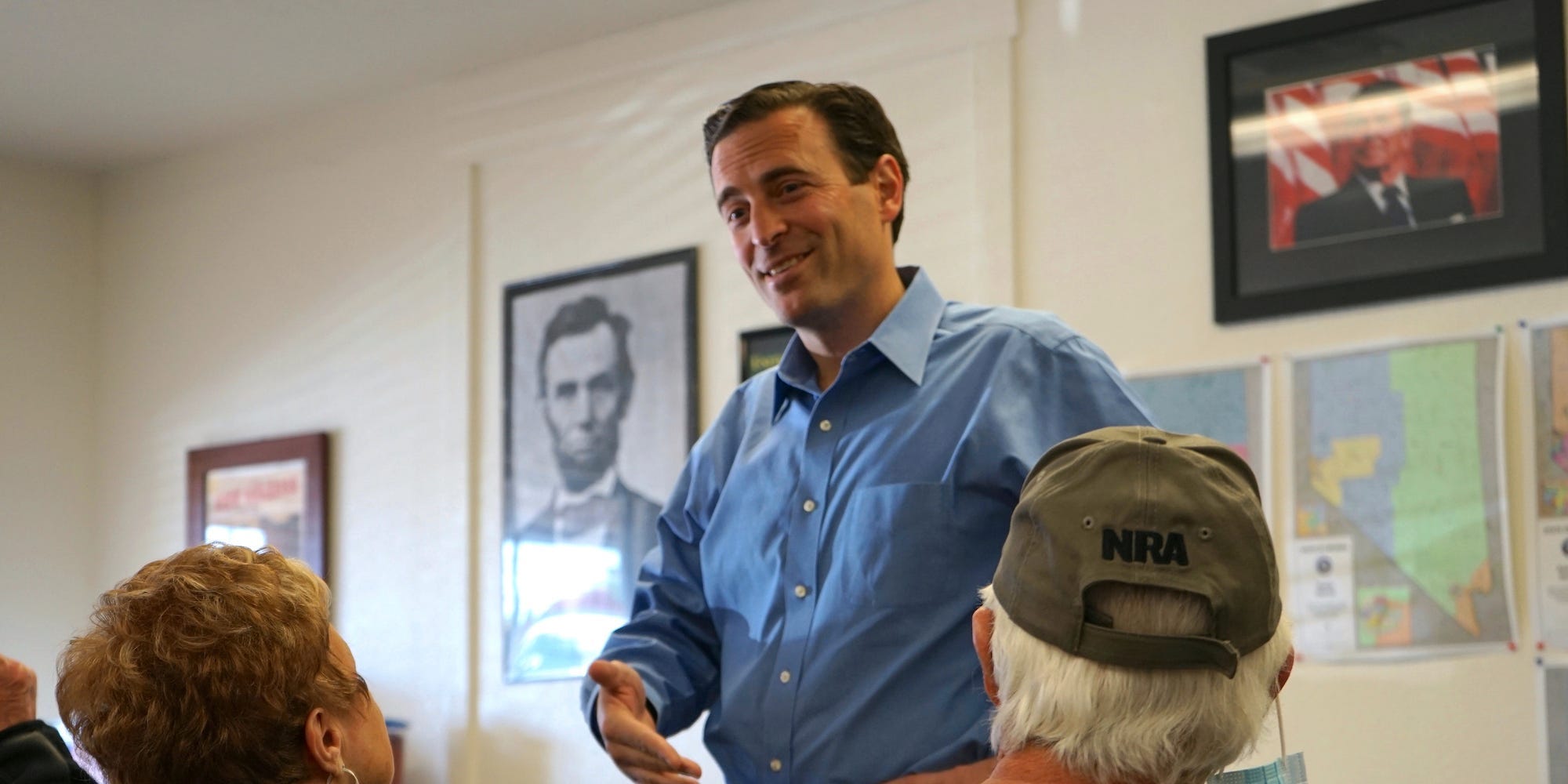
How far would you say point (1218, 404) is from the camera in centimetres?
368

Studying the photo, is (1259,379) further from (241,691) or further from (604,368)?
(241,691)

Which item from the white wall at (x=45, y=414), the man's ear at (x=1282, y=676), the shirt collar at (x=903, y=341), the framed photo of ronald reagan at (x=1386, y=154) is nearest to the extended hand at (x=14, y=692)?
the shirt collar at (x=903, y=341)

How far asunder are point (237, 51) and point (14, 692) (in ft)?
11.6

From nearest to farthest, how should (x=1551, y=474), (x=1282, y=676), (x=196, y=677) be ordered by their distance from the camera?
(x=1282, y=676), (x=196, y=677), (x=1551, y=474)

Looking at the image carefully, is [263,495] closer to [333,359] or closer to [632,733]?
[333,359]

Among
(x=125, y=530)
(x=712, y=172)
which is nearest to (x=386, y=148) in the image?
(x=125, y=530)

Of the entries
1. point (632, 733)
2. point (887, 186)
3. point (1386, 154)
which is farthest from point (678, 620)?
point (1386, 154)

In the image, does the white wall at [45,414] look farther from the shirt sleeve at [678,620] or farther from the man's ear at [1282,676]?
the man's ear at [1282,676]

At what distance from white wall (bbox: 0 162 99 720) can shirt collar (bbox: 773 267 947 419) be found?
5.09 m

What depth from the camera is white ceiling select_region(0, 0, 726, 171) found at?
481 cm

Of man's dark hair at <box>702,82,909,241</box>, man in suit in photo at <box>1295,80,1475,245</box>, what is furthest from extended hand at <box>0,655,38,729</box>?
man in suit in photo at <box>1295,80,1475,245</box>

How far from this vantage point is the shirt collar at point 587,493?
4.82m

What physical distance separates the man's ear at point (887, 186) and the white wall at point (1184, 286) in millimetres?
1723

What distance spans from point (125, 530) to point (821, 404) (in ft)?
17.1
